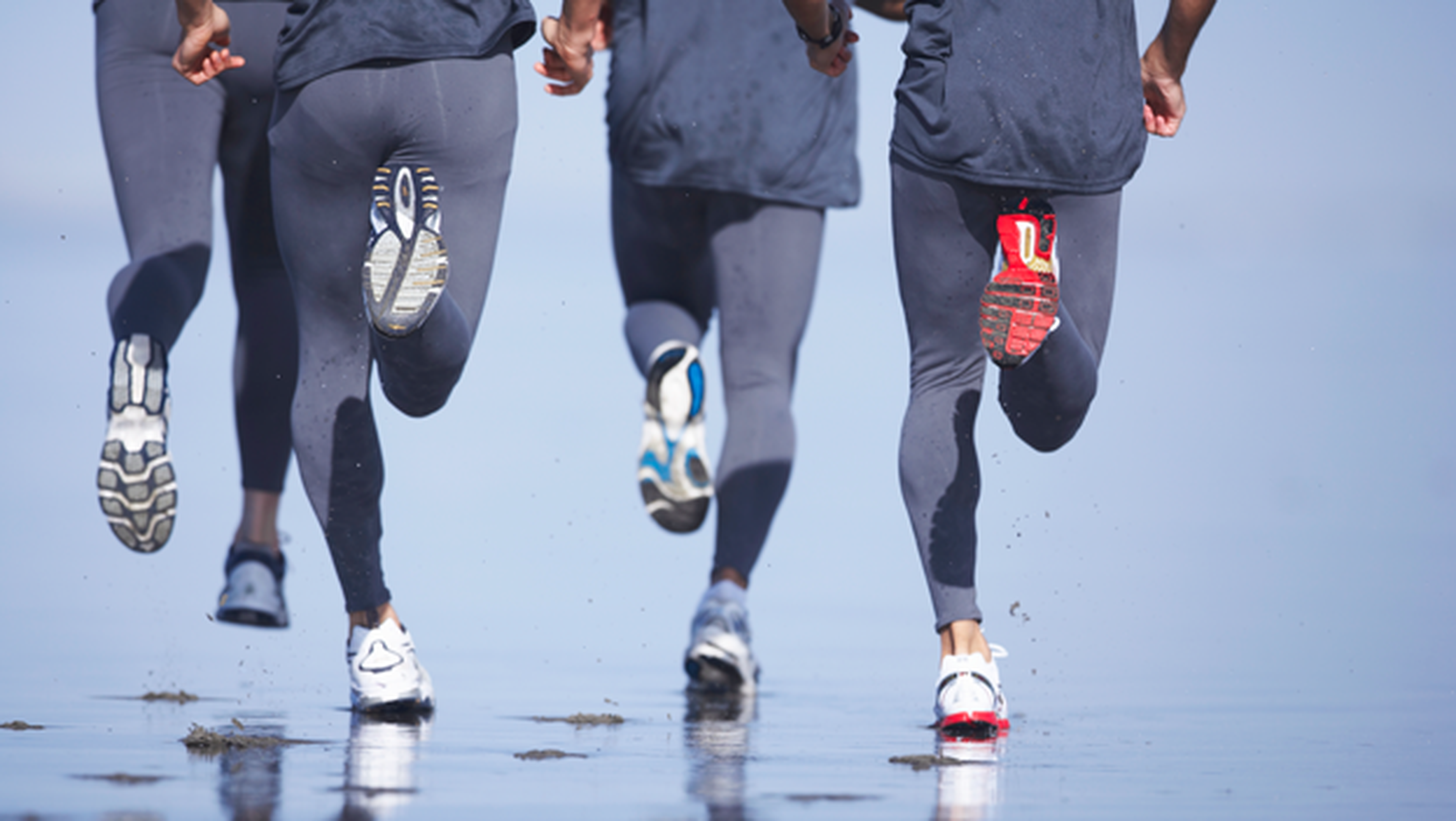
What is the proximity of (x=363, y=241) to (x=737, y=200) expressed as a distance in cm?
108

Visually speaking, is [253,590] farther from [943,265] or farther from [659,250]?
[943,265]

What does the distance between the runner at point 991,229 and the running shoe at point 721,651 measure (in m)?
0.79

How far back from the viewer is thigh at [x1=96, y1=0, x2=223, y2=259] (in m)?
4.10

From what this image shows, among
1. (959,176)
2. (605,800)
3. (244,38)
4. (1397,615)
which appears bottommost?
(605,800)

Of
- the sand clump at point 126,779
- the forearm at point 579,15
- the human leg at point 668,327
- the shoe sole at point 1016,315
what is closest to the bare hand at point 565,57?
the forearm at point 579,15

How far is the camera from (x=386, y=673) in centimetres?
361

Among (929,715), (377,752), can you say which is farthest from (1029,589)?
(377,752)

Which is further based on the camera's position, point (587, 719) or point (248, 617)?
point (248, 617)

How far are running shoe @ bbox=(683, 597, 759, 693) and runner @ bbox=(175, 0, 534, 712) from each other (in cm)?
72

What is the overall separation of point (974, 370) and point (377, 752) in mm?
1198

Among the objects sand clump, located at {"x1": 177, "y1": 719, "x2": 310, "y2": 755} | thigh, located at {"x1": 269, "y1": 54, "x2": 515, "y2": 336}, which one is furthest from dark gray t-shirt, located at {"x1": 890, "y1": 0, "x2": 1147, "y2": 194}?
sand clump, located at {"x1": 177, "y1": 719, "x2": 310, "y2": 755}

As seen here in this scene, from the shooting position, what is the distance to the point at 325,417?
3645 millimetres

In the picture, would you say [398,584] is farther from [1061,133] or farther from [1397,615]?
[1061,133]

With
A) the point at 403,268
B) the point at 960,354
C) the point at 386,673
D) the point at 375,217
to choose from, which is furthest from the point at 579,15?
the point at 386,673
